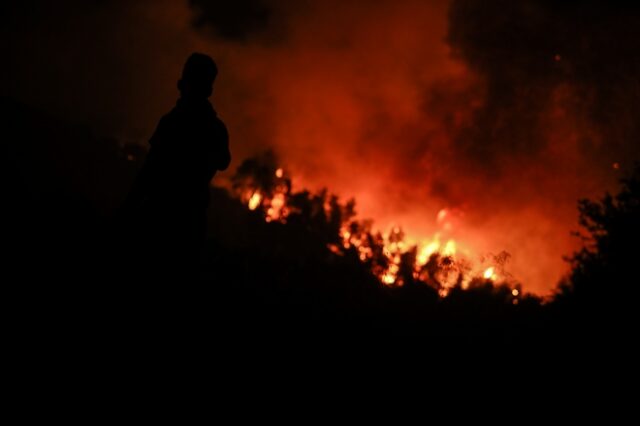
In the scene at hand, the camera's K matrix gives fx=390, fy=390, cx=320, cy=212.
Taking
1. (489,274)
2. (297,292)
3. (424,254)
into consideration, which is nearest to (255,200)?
(424,254)

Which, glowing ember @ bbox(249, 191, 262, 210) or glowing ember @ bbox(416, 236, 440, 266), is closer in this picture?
glowing ember @ bbox(416, 236, 440, 266)

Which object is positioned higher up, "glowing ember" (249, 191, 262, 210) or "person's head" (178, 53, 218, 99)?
"glowing ember" (249, 191, 262, 210)

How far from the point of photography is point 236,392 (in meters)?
5.84

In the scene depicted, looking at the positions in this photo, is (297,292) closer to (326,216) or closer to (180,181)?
(180,181)

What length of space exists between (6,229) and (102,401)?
344 inches

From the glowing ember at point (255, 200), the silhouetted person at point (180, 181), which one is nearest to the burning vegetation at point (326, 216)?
the glowing ember at point (255, 200)

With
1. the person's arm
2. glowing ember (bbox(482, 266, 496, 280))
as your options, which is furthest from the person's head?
glowing ember (bbox(482, 266, 496, 280))

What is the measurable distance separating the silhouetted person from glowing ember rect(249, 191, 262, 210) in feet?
217

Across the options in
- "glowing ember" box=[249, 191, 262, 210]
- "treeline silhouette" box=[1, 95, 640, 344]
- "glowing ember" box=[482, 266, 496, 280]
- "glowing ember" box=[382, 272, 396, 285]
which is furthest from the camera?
"glowing ember" box=[249, 191, 262, 210]

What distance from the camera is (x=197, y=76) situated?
15.2 ft

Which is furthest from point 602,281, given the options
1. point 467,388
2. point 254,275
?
point 254,275

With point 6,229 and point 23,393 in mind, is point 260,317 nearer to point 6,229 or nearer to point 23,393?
point 23,393

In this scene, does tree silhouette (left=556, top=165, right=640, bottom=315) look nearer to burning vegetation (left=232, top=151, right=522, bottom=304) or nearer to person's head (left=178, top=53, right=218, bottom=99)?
burning vegetation (left=232, top=151, right=522, bottom=304)

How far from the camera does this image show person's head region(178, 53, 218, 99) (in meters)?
4.62
